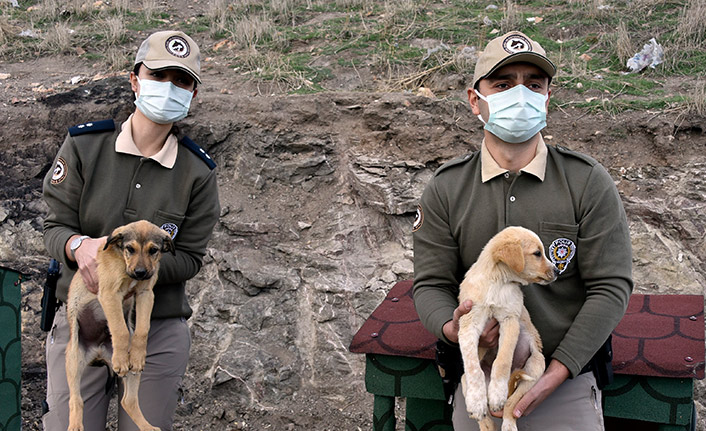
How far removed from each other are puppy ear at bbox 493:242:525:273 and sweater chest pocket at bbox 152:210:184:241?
191 centimetres

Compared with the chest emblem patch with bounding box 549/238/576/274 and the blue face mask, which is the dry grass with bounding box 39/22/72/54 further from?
the chest emblem patch with bounding box 549/238/576/274

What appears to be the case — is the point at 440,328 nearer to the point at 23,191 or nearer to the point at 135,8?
the point at 23,191

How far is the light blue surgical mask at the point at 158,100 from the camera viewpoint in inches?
150

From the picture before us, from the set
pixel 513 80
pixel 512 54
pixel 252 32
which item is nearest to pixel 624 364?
pixel 513 80

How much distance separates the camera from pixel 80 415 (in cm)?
346

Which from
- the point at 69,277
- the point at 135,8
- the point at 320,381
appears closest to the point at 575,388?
the point at 69,277

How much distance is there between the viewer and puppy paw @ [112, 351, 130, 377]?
11.0ft

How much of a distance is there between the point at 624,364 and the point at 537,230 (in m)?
1.13

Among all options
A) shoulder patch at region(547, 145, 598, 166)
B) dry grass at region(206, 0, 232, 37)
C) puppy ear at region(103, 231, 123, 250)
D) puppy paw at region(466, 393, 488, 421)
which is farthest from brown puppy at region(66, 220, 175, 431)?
dry grass at region(206, 0, 232, 37)

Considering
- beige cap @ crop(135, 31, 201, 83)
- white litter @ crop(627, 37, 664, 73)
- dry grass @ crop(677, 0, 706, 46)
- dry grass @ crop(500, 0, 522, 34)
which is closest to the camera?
beige cap @ crop(135, 31, 201, 83)

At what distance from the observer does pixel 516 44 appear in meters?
3.50

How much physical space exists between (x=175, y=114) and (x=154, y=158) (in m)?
0.29

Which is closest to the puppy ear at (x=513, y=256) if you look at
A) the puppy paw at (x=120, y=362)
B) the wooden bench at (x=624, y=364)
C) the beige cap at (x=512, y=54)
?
the beige cap at (x=512, y=54)

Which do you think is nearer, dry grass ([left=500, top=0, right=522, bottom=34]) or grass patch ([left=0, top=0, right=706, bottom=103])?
grass patch ([left=0, top=0, right=706, bottom=103])
